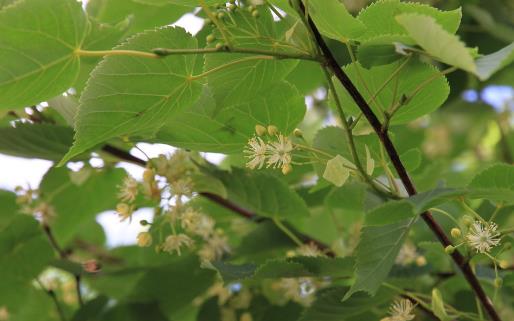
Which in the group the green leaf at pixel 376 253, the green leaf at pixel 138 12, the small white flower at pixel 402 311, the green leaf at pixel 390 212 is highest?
the green leaf at pixel 138 12

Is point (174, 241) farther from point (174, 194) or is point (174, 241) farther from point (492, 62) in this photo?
point (492, 62)

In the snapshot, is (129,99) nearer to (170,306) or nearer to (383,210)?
(383,210)

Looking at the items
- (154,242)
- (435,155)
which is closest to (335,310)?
(154,242)

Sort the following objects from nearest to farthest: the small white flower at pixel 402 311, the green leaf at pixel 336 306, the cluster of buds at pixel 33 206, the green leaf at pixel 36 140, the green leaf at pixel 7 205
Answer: the small white flower at pixel 402 311 → the green leaf at pixel 336 306 → the green leaf at pixel 36 140 → the cluster of buds at pixel 33 206 → the green leaf at pixel 7 205

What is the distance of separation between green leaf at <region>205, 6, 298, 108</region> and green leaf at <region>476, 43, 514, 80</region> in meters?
0.23

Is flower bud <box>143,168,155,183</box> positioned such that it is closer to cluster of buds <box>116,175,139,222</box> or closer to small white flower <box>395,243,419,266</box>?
cluster of buds <box>116,175,139,222</box>

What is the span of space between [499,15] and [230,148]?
126 cm

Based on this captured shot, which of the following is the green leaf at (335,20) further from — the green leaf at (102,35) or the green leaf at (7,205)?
the green leaf at (7,205)

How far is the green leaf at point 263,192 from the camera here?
141 cm

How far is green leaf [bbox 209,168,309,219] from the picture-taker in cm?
141

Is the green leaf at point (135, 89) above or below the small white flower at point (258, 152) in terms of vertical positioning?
above

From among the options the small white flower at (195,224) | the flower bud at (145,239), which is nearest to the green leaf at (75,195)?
the small white flower at (195,224)

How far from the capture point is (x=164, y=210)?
53.0 inches

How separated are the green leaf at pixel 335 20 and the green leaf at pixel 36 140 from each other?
572mm
